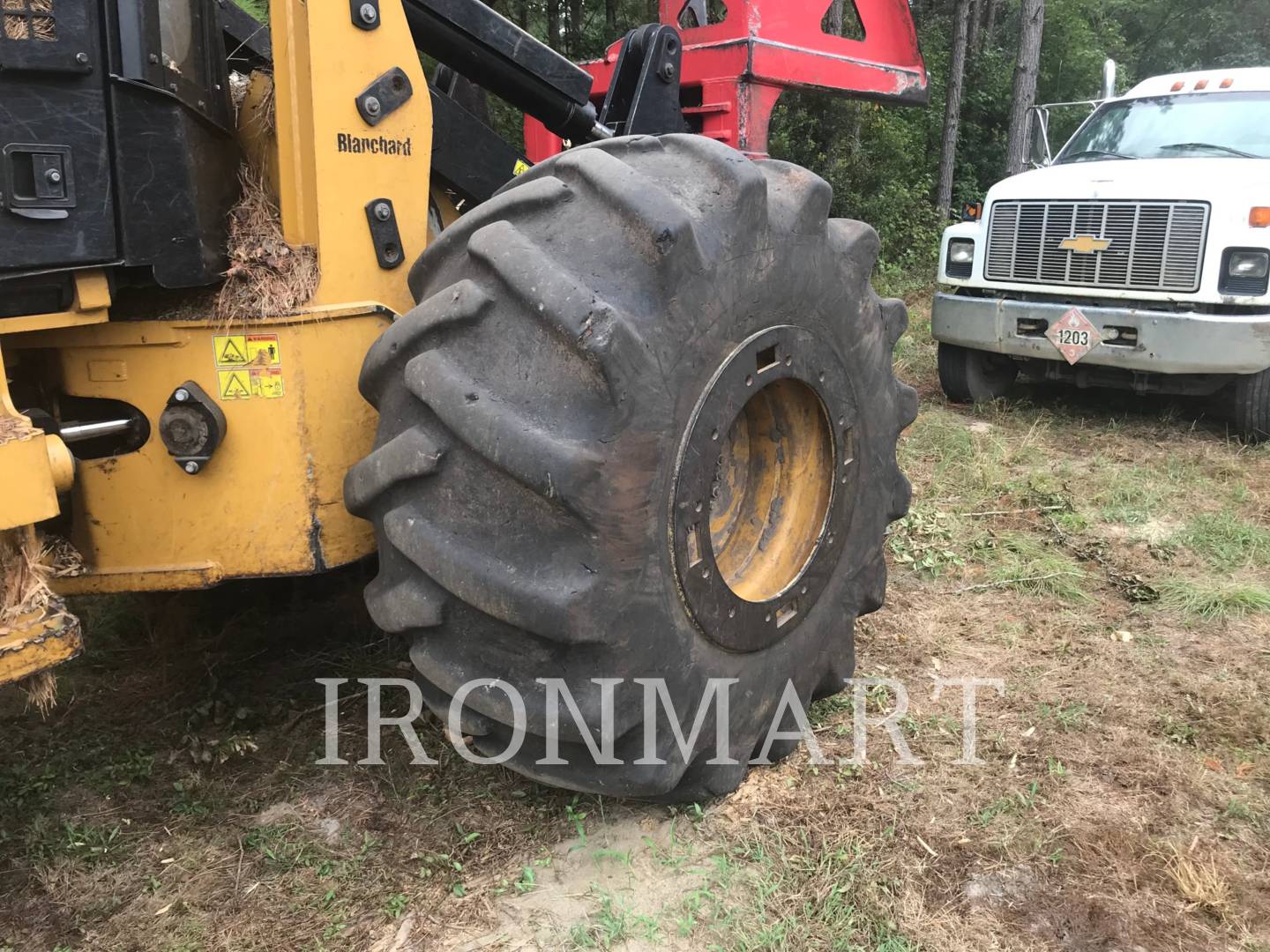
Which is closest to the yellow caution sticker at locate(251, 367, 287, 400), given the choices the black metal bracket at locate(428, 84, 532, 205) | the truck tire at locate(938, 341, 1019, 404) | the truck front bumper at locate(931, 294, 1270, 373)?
the black metal bracket at locate(428, 84, 532, 205)

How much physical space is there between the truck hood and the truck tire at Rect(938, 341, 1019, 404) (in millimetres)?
996

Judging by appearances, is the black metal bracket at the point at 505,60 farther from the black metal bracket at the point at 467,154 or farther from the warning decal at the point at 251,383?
the warning decal at the point at 251,383

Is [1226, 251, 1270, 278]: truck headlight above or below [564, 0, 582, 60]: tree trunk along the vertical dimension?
below

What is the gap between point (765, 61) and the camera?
3.66 metres

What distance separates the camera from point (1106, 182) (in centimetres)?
598

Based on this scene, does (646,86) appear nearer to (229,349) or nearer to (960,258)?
(229,349)

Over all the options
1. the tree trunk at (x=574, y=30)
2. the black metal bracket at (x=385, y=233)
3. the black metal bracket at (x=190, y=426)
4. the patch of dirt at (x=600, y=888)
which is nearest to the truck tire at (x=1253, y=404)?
the patch of dirt at (x=600, y=888)

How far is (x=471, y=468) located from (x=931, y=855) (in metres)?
1.33

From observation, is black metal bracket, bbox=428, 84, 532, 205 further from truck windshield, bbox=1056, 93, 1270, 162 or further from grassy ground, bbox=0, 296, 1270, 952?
truck windshield, bbox=1056, 93, 1270, 162

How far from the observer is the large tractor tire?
1870 millimetres

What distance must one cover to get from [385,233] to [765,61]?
194 cm

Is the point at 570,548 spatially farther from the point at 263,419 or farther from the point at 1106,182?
the point at 1106,182

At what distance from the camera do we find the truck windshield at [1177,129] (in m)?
6.18

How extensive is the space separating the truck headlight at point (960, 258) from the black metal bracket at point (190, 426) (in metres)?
5.57
